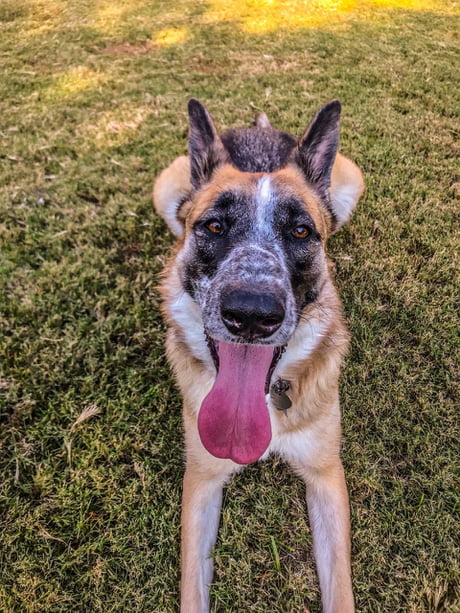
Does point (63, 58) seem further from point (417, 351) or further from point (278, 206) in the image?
point (417, 351)

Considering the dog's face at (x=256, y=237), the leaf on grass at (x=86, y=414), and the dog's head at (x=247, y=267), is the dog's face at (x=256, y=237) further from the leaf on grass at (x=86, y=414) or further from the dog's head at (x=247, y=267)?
the leaf on grass at (x=86, y=414)

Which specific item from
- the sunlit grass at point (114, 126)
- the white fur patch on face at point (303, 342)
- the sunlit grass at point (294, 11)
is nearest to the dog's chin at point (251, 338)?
the white fur patch on face at point (303, 342)

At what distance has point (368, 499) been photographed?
312 cm

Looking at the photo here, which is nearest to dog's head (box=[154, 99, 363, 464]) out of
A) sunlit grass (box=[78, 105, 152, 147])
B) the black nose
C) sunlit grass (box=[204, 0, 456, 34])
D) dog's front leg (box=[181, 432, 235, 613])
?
the black nose

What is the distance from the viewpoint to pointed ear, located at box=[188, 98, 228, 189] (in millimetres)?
3309

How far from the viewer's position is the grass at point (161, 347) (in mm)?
2838

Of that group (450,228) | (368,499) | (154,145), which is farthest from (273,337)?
(154,145)

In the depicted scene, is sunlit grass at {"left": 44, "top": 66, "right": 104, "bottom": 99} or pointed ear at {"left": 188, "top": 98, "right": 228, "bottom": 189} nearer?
pointed ear at {"left": 188, "top": 98, "right": 228, "bottom": 189}

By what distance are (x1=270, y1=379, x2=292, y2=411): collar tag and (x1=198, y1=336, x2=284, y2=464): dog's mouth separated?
0.29m

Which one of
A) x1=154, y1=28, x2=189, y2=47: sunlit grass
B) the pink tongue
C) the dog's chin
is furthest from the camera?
x1=154, y1=28, x2=189, y2=47: sunlit grass

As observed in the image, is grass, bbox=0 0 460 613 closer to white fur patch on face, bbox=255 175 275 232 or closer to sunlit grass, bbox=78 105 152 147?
sunlit grass, bbox=78 105 152 147

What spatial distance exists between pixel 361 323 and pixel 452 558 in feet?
6.77

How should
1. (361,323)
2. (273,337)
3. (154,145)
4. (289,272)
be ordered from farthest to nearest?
(154,145) → (361,323) → (289,272) → (273,337)

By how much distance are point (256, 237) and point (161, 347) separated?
1835 mm
